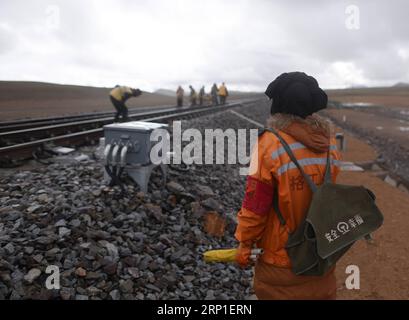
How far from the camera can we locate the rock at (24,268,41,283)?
11.7 ft

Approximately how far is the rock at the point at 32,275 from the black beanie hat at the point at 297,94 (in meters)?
2.77

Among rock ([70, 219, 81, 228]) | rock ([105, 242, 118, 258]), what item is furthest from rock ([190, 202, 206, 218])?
rock ([70, 219, 81, 228])

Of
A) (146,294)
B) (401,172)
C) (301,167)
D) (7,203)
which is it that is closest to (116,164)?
(7,203)

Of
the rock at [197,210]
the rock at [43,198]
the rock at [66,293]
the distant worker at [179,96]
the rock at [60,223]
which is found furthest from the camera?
the distant worker at [179,96]

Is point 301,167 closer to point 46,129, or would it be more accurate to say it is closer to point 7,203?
point 7,203

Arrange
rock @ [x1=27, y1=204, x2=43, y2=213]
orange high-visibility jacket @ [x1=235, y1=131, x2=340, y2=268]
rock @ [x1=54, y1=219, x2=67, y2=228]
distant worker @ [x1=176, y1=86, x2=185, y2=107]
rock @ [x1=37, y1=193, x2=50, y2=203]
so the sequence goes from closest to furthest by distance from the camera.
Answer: orange high-visibility jacket @ [x1=235, y1=131, x2=340, y2=268], rock @ [x1=54, y1=219, x2=67, y2=228], rock @ [x1=27, y1=204, x2=43, y2=213], rock @ [x1=37, y1=193, x2=50, y2=203], distant worker @ [x1=176, y1=86, x2=185, y2=107]

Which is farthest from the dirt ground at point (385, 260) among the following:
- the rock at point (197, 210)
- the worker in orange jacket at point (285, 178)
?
the worker in orange jacket at point (285, 178)

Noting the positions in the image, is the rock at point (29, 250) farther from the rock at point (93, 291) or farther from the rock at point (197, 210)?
the rock at point (197, 210)

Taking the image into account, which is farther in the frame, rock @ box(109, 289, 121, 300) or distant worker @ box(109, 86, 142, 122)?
distant worker @ box(109, 86, 142, 122)

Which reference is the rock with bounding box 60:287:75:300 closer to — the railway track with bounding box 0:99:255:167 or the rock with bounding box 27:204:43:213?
the rock with bounding box 27:204:43:213

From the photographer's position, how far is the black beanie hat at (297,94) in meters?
2.48

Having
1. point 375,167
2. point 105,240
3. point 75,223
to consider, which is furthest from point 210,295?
point 375,167

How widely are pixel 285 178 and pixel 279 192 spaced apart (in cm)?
11

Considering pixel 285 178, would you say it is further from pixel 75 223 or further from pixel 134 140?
pixel 134 140
